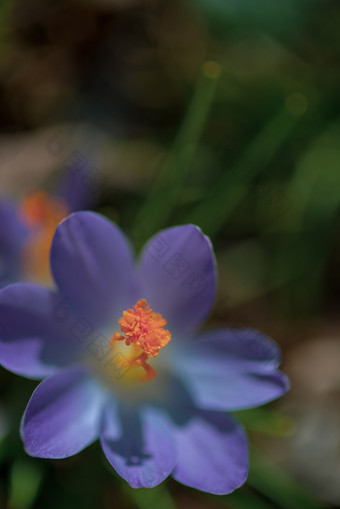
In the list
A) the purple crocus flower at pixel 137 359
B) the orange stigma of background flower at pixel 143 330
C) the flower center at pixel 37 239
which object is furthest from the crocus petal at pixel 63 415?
the flower center at pixel 37 239

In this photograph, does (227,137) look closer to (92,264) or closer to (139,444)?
(92,264)

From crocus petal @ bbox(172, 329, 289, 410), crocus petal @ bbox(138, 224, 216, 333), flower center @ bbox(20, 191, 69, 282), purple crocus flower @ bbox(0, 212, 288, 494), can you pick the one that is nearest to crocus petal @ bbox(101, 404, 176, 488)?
purple crocus flower @ bbox(0, 212, 288, 494)

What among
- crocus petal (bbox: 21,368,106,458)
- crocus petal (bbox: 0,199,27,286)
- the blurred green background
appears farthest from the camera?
the blurred green background

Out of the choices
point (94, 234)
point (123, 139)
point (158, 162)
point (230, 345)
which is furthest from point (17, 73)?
point (230, 345)

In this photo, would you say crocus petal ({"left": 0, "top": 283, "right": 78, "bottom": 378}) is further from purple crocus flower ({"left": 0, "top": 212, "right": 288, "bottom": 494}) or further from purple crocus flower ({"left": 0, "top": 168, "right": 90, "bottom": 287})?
purple crocus flower ({"left": 0, "top": 168, "right": 90, "bottom": 287})

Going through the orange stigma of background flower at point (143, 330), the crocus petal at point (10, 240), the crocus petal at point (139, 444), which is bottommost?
the crocus petal at point (139, 444)

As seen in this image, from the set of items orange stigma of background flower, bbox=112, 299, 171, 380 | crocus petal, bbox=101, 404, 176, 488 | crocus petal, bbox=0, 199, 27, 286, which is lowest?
crocus petal, bbox=101, 404, 176, 488

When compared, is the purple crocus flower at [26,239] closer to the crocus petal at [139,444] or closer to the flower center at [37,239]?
the flower center at [37,239]
